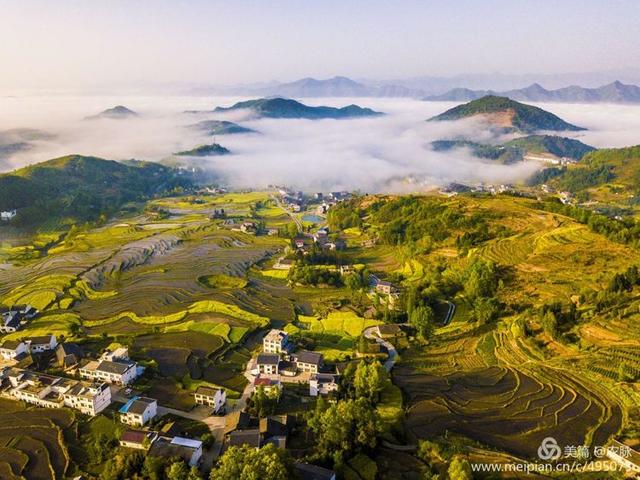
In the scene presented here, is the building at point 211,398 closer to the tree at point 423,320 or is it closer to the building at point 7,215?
the tree at point 423,320

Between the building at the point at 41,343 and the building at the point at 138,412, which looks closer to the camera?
the building at the point at 138,412

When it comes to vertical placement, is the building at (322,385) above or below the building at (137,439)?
below

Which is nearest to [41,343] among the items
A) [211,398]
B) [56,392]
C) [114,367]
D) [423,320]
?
[56,392]

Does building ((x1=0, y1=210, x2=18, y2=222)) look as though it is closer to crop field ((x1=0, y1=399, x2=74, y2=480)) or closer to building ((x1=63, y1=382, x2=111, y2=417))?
crop field ((x1=0, y1=399, x2=74, y2=480))

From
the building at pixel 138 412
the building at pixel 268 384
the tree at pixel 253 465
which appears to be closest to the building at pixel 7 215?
the building at pixel 138 412

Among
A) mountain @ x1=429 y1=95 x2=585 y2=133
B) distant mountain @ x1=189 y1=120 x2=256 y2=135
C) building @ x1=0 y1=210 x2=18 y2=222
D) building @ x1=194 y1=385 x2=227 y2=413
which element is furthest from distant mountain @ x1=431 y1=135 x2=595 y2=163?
building @ x1=194 y1=385 x2=227 y2=413

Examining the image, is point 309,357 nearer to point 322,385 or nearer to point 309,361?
point 309,361

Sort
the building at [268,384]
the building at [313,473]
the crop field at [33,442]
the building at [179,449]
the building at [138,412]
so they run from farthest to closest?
1. the building at [268,384]
2. the building at [138,412]
3. the crop field at [33,442]
4. the building at [179,449]
5. the building at [313,473]
